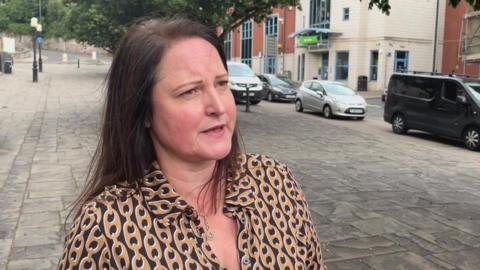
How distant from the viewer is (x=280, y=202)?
171 cm

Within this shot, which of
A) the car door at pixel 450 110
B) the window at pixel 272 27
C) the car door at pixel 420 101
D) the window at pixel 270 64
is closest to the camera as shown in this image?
the car door at pixel 450 110

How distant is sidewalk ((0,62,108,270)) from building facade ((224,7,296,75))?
27668mm

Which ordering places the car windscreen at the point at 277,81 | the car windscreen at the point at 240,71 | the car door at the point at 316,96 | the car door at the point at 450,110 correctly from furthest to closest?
the car windscreen at the point at 277,81, the car windscreen at the point at 240,71, the car door at the point at 316,96, the car door at the point at 450,110

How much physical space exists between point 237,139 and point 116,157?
1.48 feet

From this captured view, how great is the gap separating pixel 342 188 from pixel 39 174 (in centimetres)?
433

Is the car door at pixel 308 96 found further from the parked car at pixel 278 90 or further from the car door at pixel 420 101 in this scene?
the car door at pixel 420 101

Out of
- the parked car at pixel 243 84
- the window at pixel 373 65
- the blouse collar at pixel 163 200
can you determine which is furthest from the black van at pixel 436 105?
the window at pixel 373 65

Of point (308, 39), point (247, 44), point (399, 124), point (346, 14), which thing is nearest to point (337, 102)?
point (399, 124)

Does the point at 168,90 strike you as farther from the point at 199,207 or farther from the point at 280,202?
the point at 280,202

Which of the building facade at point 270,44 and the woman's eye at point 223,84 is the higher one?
the building facade at point 270,44

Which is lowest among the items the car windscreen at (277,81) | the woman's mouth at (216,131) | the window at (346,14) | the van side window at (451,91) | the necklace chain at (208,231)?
the car windscreen at (277,81)

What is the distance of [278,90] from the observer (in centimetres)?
2514

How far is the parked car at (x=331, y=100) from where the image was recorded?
18688 millimetres

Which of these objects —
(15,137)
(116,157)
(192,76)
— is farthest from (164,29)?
(15,137)
